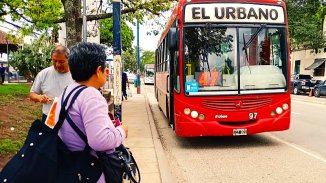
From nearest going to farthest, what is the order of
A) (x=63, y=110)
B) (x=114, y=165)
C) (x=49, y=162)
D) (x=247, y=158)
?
1. (x=49, y=162)
2. (x=63, y=110)
3. (x=114, y=165)
4. (x=247, y=158)

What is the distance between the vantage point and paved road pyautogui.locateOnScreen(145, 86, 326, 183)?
650 centimetres

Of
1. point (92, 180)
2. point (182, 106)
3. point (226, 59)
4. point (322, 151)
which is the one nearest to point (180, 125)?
point (182, 106)

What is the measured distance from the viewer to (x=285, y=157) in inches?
308

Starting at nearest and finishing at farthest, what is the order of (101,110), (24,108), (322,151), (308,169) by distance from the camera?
(101,110), (308,169), (322,151), (24,108)

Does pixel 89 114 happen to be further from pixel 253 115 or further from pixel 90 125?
pixel 253 115

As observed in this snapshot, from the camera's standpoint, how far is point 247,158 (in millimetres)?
7824

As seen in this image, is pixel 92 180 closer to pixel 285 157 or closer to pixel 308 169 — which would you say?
pixel 308 169

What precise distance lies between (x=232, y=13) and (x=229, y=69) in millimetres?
1192

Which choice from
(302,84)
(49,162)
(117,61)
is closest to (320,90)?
(302,84)

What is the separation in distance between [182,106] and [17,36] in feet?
40.1

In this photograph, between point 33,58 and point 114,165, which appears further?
point 33,58

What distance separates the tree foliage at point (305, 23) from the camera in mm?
36906

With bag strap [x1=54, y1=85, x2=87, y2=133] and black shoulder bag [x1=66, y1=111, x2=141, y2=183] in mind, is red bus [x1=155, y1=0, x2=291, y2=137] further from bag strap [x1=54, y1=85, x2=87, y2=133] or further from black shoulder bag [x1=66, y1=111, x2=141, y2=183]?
bag strap [x1=54, y1=85, x2=87, y2=133]

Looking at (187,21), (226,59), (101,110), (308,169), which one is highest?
(187,21)
